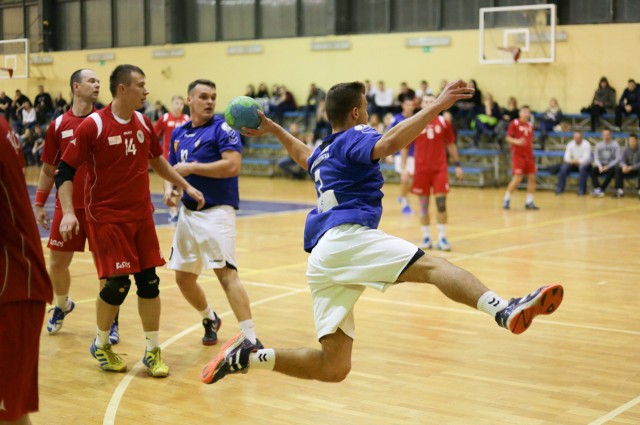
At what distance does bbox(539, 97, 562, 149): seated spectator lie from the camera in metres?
22.2

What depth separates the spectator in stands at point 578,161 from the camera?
2069cm

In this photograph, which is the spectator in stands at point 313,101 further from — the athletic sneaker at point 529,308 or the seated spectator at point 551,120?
the athletic sneaker at point 529,308

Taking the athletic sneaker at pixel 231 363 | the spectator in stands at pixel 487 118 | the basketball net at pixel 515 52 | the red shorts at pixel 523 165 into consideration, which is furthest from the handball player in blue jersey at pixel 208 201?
the basketball net at pixel 515 52

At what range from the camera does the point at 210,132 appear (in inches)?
279

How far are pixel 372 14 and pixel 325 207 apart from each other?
21726 millimetres

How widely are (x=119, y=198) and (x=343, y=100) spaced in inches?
86.1

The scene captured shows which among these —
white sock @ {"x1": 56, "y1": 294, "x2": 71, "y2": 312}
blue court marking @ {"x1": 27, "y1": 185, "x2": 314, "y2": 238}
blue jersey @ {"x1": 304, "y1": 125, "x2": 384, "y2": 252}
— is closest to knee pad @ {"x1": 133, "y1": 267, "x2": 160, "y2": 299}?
white sock @ {"x1": 56, "y1": 294, "x2": 71, "y2": 312}

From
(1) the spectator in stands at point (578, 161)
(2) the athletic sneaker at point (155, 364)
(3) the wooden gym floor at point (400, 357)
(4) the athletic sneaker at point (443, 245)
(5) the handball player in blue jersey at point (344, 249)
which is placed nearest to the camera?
(5) the handball player in blue jersey at point (344, 249)

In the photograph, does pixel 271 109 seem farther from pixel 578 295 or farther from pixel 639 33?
pixel 578 295

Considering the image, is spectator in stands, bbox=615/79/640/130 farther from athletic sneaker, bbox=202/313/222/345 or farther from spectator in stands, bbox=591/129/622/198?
athletic sneaker, bbox=202/313/222/345

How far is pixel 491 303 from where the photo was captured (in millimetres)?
4484

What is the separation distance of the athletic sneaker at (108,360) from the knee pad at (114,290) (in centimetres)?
36

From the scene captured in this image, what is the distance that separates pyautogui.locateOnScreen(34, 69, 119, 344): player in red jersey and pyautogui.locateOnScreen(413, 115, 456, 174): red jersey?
18.7 feet

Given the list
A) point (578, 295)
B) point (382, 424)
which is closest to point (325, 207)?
point (382, 424)
